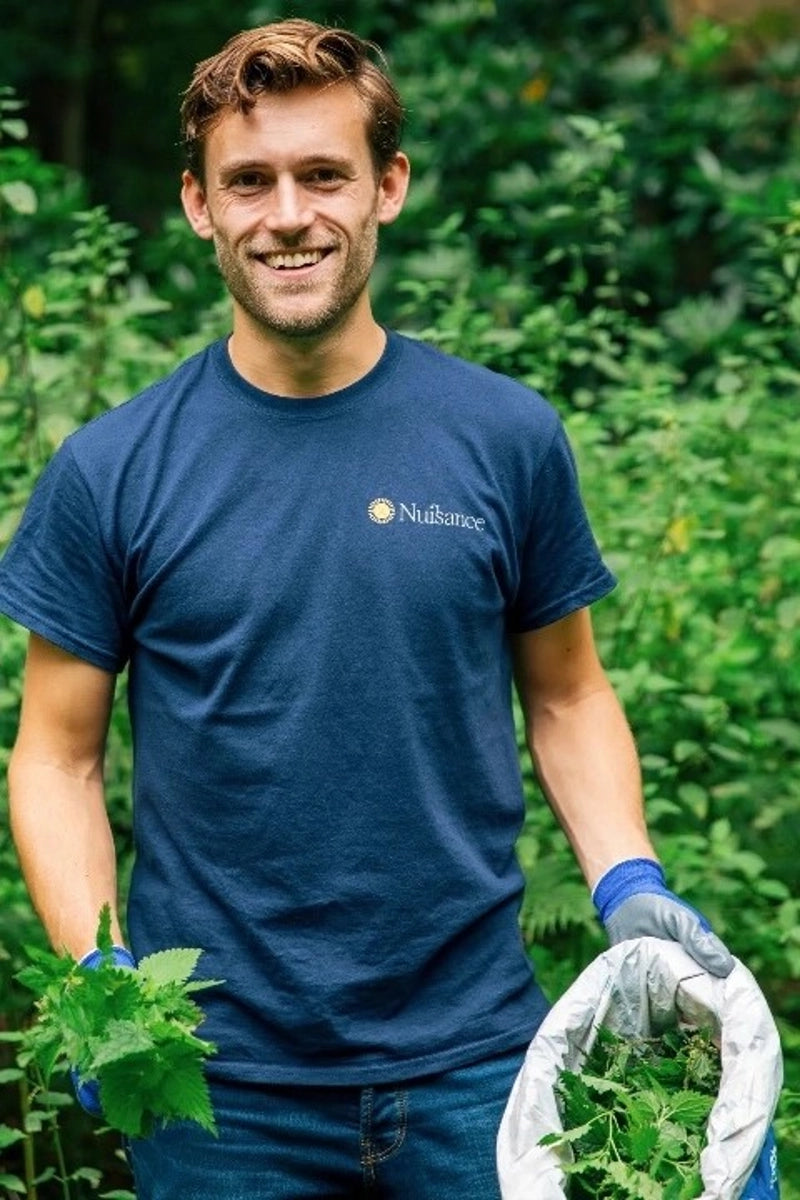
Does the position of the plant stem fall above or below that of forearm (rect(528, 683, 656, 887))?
below

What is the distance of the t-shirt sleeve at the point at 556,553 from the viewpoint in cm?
309

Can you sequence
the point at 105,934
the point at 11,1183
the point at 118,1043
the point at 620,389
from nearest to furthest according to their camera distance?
the point at 118,1043
the point at 105,934
the point at 11,1183
the point at 620,389

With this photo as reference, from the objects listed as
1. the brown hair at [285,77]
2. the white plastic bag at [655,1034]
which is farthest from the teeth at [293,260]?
the white plastic bag at [655,1034]

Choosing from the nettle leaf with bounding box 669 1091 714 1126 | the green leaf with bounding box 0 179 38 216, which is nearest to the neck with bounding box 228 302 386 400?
the nettle leaf with bounding box 669 1091 714 1126

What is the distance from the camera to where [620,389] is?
19.3ft

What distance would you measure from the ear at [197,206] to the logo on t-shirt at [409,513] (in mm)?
503

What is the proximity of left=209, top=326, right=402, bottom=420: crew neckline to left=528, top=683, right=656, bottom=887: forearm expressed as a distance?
1.86 feet

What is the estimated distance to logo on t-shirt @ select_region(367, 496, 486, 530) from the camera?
2.92 metres

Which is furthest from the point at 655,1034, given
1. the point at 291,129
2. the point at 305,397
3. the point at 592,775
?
the point at 291,129

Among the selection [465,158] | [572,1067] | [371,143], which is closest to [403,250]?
[465,158]

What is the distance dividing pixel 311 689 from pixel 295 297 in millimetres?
552

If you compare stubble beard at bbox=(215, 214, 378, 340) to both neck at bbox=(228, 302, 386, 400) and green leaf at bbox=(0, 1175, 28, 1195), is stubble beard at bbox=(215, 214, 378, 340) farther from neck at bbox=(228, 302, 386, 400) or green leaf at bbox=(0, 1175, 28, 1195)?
green leaf at bbox=(0, 1175, 28, 1195)

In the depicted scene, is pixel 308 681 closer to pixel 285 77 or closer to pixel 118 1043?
pixel 118 1043

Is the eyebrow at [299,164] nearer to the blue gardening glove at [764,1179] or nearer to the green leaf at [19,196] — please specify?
the blue gardening glove at [764,1179]
